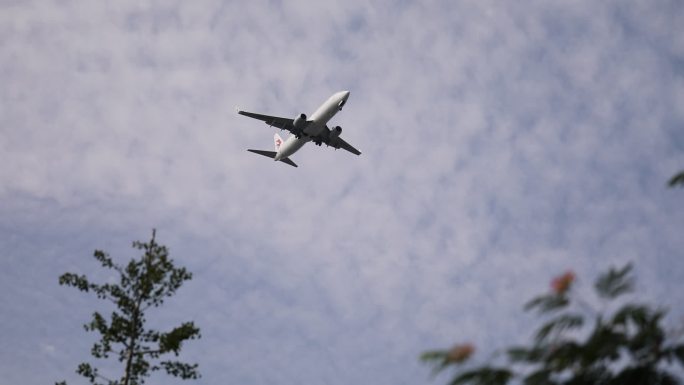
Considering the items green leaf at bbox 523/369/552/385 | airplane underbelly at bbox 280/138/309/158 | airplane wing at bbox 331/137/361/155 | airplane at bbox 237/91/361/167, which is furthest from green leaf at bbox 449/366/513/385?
airplane wing at bbox 331/137/361/155

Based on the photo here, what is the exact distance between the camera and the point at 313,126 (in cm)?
6519

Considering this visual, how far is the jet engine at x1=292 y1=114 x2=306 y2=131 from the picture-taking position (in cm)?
6412

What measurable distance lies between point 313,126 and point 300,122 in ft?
4.80

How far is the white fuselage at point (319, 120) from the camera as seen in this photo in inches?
2467

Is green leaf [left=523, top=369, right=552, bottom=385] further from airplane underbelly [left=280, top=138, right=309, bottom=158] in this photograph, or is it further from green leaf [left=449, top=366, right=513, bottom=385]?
airplane underbelly [left=280, top=138, right=309, bottom=158]

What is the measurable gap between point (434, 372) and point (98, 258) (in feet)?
77.1

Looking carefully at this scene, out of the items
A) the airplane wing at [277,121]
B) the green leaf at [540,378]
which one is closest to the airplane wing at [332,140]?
the airplane wing at [277,121]

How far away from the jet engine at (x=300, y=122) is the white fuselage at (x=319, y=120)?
0.62 meters

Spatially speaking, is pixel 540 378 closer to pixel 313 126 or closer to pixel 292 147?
pixel 313 126

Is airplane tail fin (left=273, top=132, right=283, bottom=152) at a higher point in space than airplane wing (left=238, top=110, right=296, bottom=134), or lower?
higher

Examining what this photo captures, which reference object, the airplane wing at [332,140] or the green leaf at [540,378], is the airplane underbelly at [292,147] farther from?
the green leaf at [540,378]

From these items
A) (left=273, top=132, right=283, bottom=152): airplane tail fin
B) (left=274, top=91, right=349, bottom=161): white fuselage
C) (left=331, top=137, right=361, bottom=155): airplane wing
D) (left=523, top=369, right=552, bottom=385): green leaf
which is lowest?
(left=523, top=369, right=552, bottom=385): green leaf

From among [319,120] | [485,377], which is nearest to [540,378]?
[485,377]

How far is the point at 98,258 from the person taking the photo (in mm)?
28703
